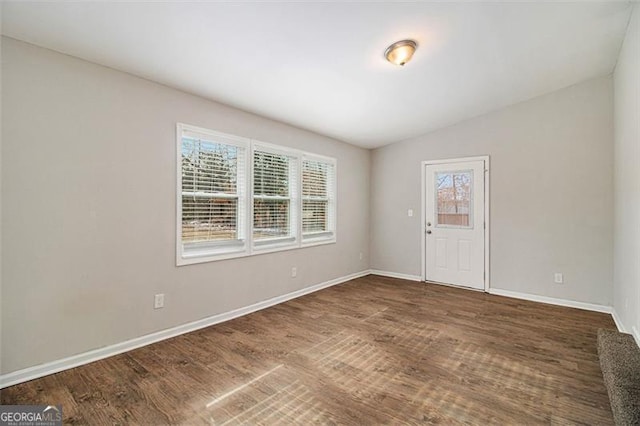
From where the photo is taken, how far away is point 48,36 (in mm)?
2252

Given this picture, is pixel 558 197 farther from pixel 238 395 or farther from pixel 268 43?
pixel 238 395

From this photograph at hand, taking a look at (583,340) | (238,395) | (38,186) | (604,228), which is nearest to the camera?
(238,395)

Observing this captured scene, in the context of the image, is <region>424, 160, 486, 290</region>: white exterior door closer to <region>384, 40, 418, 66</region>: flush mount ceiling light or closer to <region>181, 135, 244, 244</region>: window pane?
<region>384, 40, 418, 66</region>: flush mount ceiling light

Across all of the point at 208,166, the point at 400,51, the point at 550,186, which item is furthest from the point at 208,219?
the point at 550,186

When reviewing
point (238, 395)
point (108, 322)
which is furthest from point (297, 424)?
point (108, 322)

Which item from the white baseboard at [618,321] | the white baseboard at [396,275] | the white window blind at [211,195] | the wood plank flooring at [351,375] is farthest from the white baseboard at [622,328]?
the white window blind at [211,195]

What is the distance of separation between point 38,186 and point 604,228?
602 cm

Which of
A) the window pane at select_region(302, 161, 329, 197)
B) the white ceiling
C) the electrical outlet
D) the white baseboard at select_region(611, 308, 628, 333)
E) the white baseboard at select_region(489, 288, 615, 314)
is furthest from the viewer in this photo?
the window pane at select_region(302, 161, 329, 197)

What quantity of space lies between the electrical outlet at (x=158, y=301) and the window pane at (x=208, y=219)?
59 centimetres

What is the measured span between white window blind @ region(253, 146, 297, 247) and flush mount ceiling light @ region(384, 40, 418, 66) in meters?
1.95

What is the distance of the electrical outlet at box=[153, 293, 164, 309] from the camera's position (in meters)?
3.01

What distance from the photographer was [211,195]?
11.5 ft

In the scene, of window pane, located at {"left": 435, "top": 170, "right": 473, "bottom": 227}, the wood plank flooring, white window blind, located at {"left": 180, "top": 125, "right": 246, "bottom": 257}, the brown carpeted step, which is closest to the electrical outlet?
the wood plank flooring

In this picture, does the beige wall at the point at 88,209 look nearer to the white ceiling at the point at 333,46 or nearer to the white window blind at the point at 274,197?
the white ceiling at the point at 333,46
